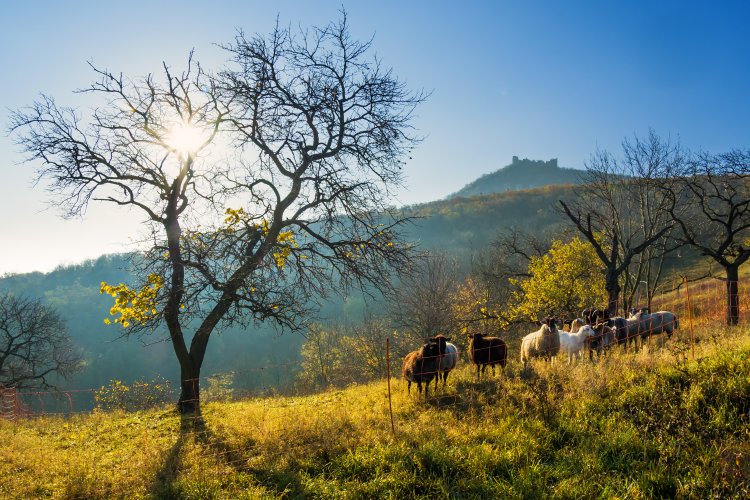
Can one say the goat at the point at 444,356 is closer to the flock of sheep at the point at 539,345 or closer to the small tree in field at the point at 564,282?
the flock of sheep at the point at 539,345

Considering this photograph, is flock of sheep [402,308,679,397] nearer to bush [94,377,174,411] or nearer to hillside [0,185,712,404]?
bush [94,377,174,411]

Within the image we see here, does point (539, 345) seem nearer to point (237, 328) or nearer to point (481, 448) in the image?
point (481, 448)

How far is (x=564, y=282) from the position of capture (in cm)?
2414

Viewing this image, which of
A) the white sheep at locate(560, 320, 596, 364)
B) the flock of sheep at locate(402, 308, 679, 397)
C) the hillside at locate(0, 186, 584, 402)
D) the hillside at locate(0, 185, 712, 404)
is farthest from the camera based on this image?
the hillside at locate(0, 186, 584, 402)

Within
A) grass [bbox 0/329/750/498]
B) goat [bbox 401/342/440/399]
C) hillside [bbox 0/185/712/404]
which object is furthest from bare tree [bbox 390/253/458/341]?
hillside [bbox 0/185/712/404]

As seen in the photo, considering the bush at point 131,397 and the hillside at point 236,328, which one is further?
the hillside at point 236,328

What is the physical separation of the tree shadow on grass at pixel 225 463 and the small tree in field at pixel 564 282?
1959cm

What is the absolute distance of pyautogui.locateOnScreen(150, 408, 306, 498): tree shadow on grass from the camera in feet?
21.1

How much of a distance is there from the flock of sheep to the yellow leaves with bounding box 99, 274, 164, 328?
6973 millimetres

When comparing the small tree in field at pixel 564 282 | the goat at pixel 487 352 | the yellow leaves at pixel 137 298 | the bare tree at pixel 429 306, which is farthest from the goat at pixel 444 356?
the bare tree at pixel 429 306

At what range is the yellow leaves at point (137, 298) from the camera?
35.2 ft

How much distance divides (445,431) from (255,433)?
12.4ft

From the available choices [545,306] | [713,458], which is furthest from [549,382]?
[545,306]

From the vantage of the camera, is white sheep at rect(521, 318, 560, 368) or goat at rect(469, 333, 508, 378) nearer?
goat at rect(469, 333, 508, 378)
